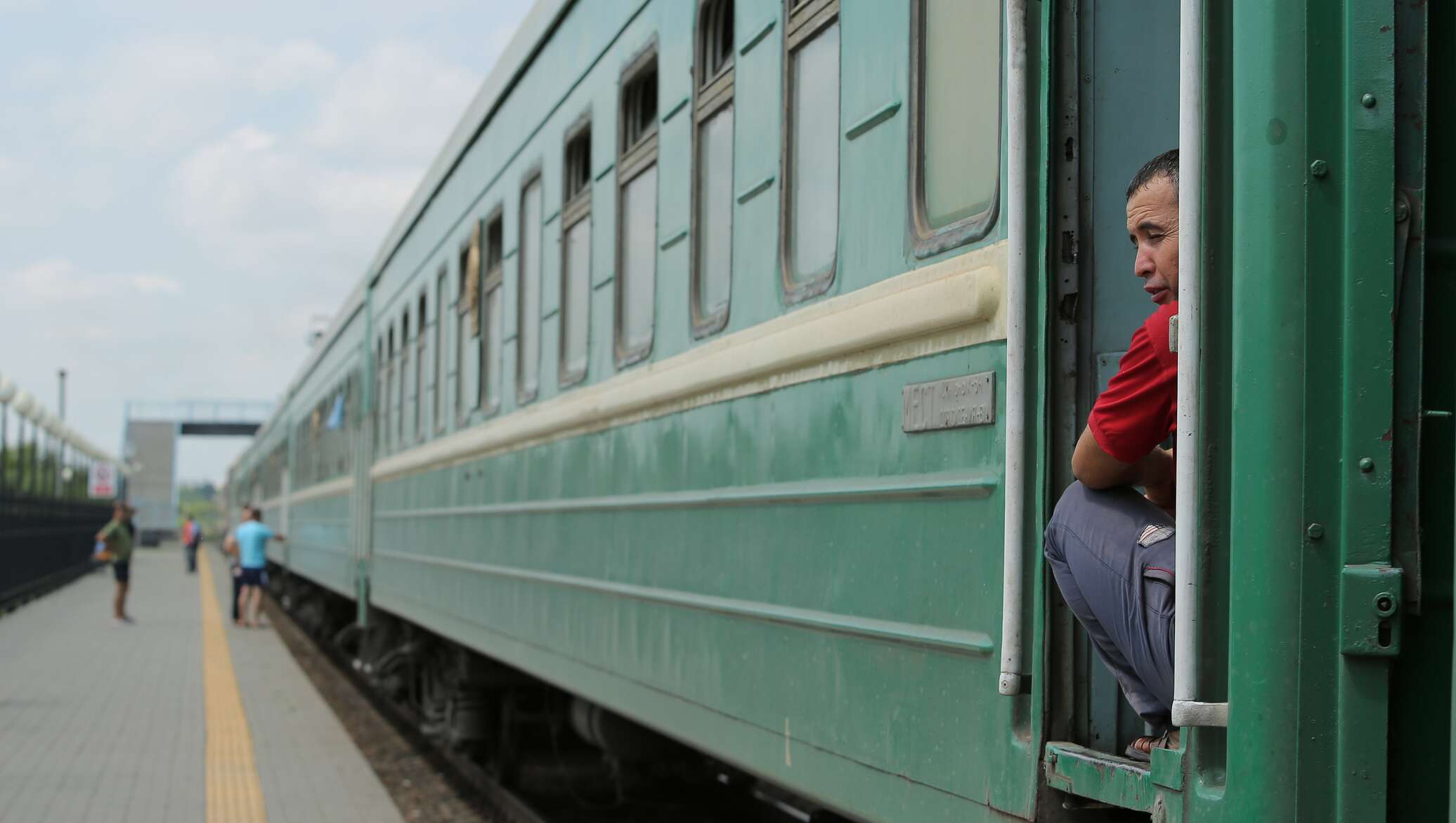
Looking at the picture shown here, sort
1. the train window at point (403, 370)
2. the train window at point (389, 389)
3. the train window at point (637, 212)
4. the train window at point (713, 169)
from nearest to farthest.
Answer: the train window at point (713, 169) < the train window at point (637, 212) < the train window at point (403, 370) < the train window at point (389, 389)

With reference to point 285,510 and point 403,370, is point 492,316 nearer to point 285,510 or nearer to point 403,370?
point 403,370

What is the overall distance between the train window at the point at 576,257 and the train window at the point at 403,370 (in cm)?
472

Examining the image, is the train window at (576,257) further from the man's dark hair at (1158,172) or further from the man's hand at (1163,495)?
the man's dark hair at (1158,172)

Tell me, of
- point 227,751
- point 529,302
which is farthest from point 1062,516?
point 227,751

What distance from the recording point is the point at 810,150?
13.6 feet

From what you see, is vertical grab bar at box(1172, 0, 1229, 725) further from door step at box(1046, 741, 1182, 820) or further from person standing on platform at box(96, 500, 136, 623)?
person standing on platform at box(96, 500, 136, 623)

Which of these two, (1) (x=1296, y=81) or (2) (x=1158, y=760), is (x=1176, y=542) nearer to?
(2) (x=1158, y=760)

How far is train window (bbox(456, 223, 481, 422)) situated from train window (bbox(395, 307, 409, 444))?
2149 millimetres

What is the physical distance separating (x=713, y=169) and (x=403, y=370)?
6930 mm

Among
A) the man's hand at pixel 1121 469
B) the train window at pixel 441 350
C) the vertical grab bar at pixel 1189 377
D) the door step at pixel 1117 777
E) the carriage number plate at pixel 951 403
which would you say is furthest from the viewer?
the train window at pixel 441 350

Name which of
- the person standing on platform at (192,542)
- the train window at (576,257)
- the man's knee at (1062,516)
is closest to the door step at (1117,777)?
the man's knee at (1062,516)

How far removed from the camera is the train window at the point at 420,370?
1030 cm

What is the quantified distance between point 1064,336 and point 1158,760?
0.79 m

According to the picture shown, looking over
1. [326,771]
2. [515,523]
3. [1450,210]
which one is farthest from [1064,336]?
[326,771]
